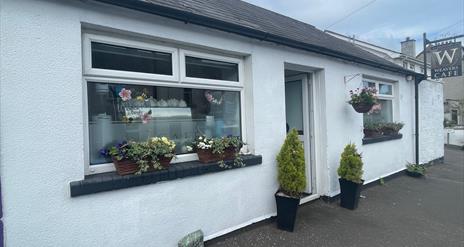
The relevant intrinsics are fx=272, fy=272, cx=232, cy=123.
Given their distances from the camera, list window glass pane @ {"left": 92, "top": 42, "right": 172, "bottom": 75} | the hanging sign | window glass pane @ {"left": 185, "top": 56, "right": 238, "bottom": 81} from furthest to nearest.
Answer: the hanging sign
window glass pane @ {"left": 185, "top": 56, "right": 238, "bottom": 81}
window glass pane @ {"left": 92, "top": 42, "right": 172, "bottom": 75}

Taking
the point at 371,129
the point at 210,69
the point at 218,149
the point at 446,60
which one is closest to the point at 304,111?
the point at 371,129

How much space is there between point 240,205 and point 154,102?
1837mm

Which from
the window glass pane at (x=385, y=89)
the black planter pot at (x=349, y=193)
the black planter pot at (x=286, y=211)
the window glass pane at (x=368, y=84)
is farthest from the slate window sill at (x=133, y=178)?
the window glass pane at (x=385, y=89)

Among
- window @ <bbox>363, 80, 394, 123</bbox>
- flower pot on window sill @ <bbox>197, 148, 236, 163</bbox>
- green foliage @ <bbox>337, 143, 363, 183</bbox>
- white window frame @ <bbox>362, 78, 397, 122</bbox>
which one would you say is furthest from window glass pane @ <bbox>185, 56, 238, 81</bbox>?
white window frame @ <bbox>362, 78, 397, 122</bbox>

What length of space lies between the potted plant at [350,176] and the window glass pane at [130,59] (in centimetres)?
342

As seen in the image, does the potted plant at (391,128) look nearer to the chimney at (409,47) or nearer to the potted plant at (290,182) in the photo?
the potted plant at (290,182)

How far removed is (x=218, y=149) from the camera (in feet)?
11.5

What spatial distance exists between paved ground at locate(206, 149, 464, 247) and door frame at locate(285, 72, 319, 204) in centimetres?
40

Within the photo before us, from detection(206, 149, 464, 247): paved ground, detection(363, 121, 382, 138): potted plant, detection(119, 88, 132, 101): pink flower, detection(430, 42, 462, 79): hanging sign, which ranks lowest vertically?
detection(206, 149, 464, 247): paved ground

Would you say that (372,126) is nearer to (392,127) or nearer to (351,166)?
(392,127)

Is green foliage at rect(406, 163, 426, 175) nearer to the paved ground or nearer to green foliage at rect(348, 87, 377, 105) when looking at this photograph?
the paved ground

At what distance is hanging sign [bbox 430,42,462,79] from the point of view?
8023mm

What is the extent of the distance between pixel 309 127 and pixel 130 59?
12.0ft

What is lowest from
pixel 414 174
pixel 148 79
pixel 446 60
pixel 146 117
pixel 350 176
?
pixel 414 174
